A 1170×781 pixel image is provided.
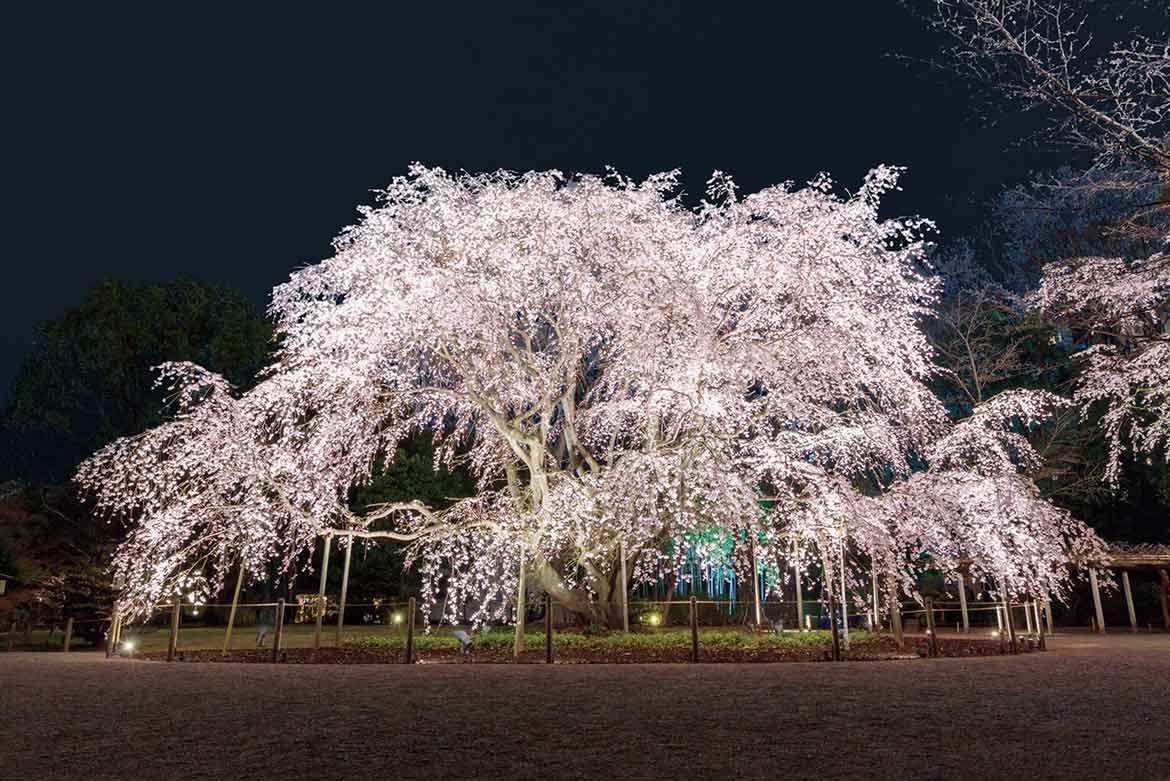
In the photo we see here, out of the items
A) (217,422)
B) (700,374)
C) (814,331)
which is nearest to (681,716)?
(700,374)

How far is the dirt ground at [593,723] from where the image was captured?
15.9 feet

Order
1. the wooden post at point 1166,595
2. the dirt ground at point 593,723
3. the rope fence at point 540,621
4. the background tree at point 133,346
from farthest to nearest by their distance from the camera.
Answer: the background tree at point 133,346
the wooden post at point 1166,595
the rope fence at point 540,621
the dirt ground at point 593,723

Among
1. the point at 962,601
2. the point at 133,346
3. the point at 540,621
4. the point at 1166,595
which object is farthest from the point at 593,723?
the point at 133,346

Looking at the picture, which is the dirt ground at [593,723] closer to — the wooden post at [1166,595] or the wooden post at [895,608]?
the wooden post at [895,608]

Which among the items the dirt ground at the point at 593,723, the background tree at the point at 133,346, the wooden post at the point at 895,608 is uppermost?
the background tree at the point at 133,346

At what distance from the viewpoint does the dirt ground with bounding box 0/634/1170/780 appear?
15.9 ft

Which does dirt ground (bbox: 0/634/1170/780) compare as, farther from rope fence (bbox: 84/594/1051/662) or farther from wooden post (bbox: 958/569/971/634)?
wooden post (bbox: 958/569/971/634)

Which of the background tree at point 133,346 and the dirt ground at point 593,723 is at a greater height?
the background tree at point 133,346

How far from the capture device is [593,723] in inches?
256

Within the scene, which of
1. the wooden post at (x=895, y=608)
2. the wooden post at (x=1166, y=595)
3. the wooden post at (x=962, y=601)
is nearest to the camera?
the wooden post at (x=895, y=608)

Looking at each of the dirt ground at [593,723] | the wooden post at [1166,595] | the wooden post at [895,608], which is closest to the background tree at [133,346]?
the dirt ground at [593,723]

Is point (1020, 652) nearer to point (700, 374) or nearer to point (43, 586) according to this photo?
point (700, 374)

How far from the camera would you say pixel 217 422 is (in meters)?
14.8

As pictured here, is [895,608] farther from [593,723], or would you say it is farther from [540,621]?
[540,621]
